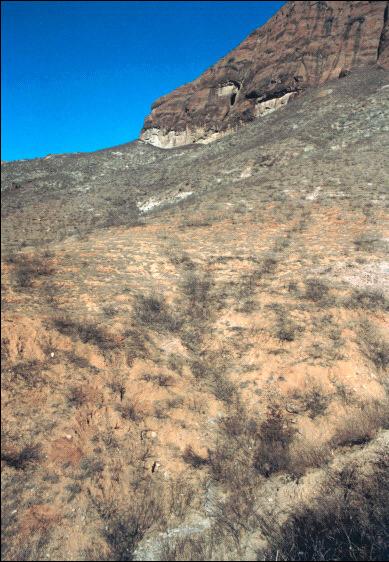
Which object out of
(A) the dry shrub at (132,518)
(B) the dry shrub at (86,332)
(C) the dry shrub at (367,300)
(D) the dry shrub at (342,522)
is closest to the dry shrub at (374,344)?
(C) the dry shrub at (367,300)

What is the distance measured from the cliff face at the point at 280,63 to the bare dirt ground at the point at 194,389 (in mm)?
32471

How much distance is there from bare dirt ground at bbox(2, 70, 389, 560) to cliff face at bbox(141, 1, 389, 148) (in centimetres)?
3247

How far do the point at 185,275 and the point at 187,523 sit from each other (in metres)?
6.01

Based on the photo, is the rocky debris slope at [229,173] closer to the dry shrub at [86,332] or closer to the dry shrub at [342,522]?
the dry shrub at [86,332]

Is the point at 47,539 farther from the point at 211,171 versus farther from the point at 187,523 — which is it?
the point at 211,171

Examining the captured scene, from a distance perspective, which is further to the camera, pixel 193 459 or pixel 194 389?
pixel 194 389

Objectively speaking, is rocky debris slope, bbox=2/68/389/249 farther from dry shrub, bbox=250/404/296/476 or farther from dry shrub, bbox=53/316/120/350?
dry shrub, bbox=250/404/296/476

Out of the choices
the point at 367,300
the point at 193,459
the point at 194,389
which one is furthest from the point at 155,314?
the point at 367,300

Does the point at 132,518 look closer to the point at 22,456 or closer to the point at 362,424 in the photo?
the point at 22,456

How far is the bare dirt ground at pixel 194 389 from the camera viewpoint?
4477 millimetres

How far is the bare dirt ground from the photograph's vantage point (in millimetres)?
4477

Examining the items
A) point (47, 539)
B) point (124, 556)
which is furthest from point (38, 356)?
point (124, 556)

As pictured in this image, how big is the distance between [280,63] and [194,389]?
4351cm

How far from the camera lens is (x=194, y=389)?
646cm
